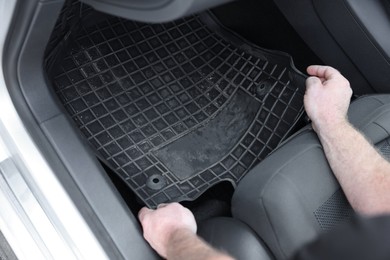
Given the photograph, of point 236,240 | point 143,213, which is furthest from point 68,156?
point 236,240

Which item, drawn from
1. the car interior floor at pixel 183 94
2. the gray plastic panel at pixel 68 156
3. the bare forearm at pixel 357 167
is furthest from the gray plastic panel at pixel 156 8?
the bare forearm at pixel 357 167

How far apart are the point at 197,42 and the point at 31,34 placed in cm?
59

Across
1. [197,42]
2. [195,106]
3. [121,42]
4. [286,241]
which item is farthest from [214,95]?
[286,241]

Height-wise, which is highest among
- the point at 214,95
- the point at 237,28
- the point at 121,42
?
the point at 121,42

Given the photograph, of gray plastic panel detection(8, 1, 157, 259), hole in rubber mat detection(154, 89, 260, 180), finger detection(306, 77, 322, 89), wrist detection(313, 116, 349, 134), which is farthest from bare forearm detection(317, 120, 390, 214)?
gray plastic panel detection(8, 1, 157, 259)

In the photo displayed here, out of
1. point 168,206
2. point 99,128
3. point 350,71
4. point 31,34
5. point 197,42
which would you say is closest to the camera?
point 31,34

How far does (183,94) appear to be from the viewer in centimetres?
136

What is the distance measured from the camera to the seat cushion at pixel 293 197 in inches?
38.3

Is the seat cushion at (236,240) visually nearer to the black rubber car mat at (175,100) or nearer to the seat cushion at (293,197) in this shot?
the seat cushion at (293,197)

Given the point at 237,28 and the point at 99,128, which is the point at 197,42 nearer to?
the point at 237,28

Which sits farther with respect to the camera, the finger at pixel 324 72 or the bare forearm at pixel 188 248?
the finger at pixel 324 72

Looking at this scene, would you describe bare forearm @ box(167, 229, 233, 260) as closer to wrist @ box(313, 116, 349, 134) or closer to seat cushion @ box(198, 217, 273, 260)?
seat cushion @ box(198, 217, 273, 260)

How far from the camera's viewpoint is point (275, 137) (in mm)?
Answer: 1302

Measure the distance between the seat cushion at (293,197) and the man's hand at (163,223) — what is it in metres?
0.11
